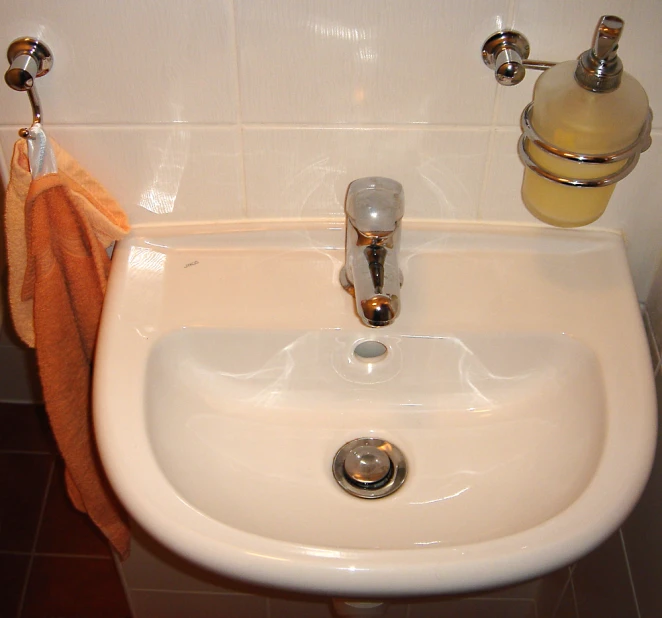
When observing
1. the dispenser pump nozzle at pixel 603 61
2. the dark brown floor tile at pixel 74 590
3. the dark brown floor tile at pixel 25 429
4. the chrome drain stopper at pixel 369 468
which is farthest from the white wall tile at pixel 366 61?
the dark brown floor tile at pixel 25 429

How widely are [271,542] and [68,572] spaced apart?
3.38ft

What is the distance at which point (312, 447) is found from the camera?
80 cm

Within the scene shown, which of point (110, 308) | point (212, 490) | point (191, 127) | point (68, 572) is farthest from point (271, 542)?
point (68, 572)

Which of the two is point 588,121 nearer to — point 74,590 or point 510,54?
point 510,54

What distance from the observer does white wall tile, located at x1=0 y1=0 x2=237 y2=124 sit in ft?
2.29

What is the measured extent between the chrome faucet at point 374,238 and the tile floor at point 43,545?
990 millimetres

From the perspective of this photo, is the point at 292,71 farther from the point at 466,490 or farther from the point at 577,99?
the point at 466,490

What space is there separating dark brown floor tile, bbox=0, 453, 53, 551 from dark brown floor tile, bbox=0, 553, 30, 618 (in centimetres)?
2

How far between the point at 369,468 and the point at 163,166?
39cm

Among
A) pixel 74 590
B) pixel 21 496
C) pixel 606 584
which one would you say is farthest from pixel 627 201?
pixel 21 496

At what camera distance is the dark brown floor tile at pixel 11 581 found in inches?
54.9

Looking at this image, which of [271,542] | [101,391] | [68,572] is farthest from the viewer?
[68,572]

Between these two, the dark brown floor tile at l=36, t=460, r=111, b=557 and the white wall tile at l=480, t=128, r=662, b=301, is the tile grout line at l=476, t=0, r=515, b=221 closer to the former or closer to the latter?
the white wall tile at l=480, t=128, r=662, b=301

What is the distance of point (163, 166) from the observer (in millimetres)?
806
